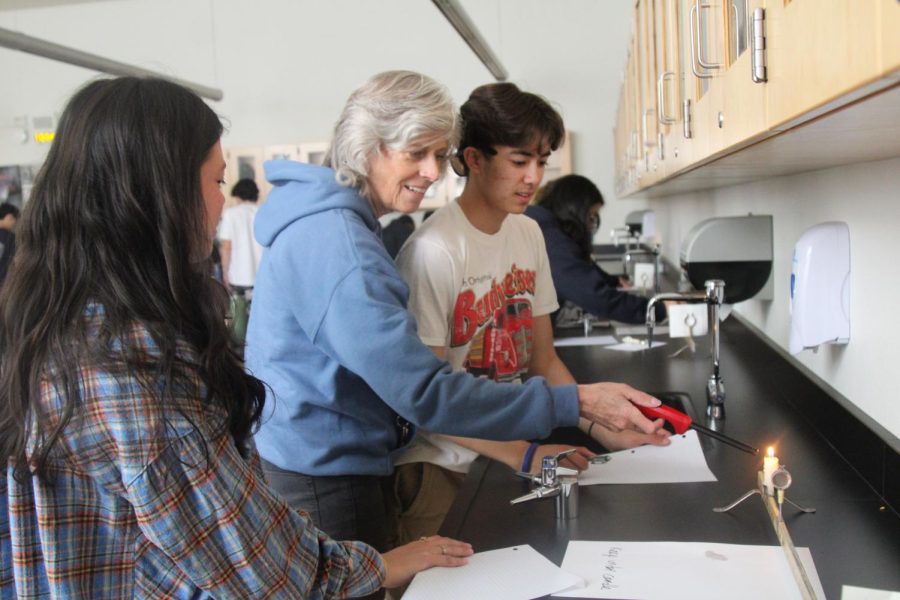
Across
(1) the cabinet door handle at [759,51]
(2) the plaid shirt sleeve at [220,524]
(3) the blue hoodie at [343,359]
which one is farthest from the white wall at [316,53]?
(2) the plaid shirt sleeve at [220,524]

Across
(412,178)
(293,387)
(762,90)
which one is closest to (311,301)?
(293,387)

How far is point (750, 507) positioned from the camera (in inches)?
52.9

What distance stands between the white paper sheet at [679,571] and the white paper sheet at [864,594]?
5 cm

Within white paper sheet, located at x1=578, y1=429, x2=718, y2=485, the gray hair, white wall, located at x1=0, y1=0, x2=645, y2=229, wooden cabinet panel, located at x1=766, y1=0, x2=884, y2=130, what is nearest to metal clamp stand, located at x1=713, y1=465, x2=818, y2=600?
white paper sheet, located at x1=578, y1=429, x2=718, y2=485

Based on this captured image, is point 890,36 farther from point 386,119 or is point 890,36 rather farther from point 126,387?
point 386,119

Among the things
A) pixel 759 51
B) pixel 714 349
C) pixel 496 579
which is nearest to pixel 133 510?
pixel 496 579

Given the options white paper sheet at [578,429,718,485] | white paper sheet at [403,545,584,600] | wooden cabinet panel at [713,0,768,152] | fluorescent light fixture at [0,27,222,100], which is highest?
fluorescent light fixture at [0,27,222,100]

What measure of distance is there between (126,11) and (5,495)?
8840 millimetres

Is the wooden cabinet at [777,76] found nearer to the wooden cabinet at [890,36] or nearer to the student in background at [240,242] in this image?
the wooden cabinet at [890,36]

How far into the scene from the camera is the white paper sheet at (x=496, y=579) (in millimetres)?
1085

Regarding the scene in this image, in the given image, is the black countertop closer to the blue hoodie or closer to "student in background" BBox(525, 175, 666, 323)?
the blue hoodie

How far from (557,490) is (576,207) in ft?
8.29

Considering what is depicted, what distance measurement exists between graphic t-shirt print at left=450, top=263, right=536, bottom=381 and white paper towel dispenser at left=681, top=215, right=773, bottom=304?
27.2 inches

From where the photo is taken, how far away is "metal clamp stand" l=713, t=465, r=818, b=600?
96 centimetres
